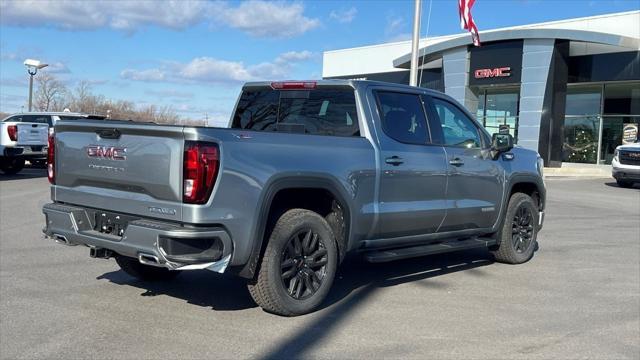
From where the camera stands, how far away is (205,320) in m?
5.05

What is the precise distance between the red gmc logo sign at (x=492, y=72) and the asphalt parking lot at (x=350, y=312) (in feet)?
77.3

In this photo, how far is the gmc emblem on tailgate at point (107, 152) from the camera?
4.85 m

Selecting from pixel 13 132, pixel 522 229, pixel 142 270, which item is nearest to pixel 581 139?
pixel 13 132

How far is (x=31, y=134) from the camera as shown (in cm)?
1805

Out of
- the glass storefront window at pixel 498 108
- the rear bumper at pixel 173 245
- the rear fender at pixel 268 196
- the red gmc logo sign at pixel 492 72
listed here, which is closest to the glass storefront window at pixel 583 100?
the glass storefront window at pixel 498 108

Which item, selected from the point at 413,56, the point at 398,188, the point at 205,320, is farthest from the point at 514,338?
the point at 413,56

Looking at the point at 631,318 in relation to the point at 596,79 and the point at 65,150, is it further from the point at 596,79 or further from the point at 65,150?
the point at 596,79

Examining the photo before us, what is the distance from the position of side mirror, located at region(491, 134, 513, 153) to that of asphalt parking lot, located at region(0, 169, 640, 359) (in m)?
1.42

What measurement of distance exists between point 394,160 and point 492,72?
26.9 metres

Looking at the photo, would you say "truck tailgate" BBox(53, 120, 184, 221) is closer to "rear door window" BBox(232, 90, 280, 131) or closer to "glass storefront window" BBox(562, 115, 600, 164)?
"rear door window" BBox(232, 90, 280, 131)

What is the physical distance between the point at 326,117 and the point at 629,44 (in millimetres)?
26168

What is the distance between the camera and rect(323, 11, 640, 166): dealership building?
95.4ft

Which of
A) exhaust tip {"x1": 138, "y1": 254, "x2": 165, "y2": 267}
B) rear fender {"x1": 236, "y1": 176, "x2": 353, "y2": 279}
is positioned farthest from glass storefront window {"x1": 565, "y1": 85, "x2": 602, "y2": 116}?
exhaust tip {"x1": 138, "y1": 254, "x2": 165, "y2": 267}

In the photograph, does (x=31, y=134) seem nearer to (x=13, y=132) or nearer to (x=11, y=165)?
(x=13, y=132)
